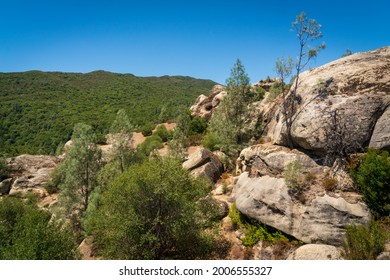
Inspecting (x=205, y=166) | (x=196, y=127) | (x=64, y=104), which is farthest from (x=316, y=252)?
(x=64, y=104)

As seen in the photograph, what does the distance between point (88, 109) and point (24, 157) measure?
63322 mm

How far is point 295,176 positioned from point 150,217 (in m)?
9.09

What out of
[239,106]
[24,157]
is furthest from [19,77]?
[239,106]

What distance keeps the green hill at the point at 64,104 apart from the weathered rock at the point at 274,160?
40765mm

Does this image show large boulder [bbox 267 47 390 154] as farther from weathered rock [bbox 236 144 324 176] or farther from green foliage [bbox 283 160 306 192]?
green foliage [bbox 283 160 306 192]

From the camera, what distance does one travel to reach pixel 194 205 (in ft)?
54.3

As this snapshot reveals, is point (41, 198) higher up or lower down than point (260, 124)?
lower down

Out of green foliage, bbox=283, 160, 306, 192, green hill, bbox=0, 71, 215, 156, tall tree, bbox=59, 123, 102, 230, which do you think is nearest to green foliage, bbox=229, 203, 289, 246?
green foliage, bbox=283, 160, 306, 192

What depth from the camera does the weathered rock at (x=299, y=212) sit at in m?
13.8

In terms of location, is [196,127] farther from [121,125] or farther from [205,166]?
[205,166]

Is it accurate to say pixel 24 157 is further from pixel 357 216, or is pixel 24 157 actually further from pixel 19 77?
pixel 19 77

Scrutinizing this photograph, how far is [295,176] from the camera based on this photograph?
16094 millimetres

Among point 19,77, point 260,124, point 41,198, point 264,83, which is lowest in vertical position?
point 41,198

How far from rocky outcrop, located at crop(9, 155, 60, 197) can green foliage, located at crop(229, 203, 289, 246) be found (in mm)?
34612
